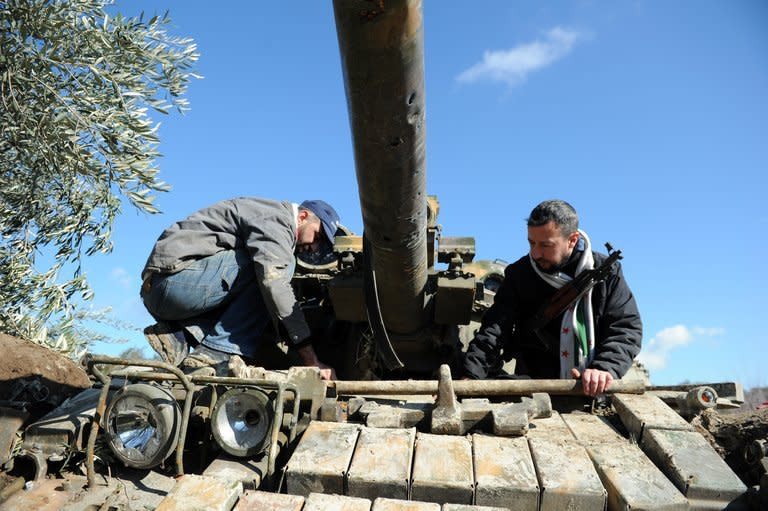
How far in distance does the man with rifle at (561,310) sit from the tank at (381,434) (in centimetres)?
66

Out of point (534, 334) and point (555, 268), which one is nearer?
point (555, 268)

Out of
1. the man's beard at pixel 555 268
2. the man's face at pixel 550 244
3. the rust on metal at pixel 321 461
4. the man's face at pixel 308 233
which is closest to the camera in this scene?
the rust on metal at pixel 321 461

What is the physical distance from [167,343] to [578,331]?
9.87ft

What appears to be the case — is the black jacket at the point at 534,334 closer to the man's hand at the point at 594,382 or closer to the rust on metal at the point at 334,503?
the man's hand at the point at 594,382

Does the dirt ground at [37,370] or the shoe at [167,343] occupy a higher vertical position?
the shoe at [167,343]

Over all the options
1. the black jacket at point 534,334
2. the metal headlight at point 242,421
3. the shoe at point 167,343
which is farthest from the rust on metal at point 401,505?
the shoe at point 167,343

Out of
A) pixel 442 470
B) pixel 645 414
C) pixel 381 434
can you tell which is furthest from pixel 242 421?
pixel 645 414

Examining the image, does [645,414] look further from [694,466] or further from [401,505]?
[401,505]

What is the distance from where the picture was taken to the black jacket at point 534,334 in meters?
4.95

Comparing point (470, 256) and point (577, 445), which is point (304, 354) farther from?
point (577, 445)

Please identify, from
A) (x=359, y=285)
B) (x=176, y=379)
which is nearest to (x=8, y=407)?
(x=176, y=379)

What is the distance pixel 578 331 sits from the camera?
514 cm

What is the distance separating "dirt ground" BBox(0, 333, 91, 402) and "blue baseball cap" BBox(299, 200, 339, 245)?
7.26ft

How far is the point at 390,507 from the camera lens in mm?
2857
